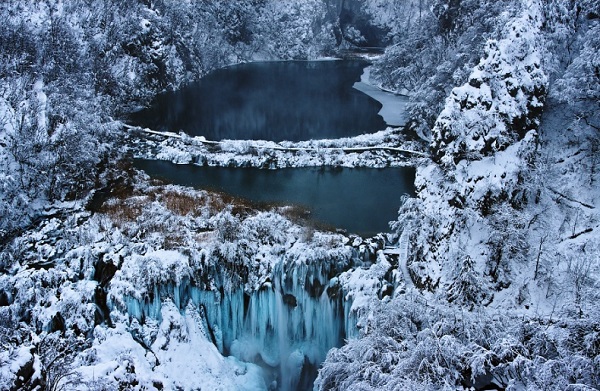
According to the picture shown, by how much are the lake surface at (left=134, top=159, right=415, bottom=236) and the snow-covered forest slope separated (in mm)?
1880

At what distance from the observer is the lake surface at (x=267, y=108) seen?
42375mm

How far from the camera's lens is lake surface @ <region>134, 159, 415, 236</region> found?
85.4ft

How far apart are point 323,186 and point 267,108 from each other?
22.2 m

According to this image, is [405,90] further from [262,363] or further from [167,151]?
[262,363]

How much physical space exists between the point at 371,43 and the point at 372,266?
290ft

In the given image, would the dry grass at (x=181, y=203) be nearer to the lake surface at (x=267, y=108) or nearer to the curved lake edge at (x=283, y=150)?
the curved lake edge at (x=283, y=150)

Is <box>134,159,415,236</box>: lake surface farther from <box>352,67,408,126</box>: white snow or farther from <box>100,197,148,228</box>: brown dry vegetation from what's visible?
<box>352,67,408,126</box>: white snow

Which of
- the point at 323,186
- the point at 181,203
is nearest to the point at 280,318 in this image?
the point at 181,203

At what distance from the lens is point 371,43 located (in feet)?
329

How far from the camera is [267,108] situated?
50312 millimetres

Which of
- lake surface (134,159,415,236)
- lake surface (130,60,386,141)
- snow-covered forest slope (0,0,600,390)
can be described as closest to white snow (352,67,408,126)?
lake surface (130,60,386,141)

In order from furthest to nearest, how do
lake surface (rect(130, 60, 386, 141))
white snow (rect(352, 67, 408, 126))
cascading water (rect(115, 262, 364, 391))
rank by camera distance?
white snow (rect(352, 67, 408, 126))
lake surface (rect(130, 60, 386, 141))
cascading water (rect(115, 262, 364, 391))

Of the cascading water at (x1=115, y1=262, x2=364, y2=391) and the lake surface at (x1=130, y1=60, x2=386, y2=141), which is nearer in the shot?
the cascading water at (x1=115, y1=262, x2=364, y2=391)

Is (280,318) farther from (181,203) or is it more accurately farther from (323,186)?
(323,186)
